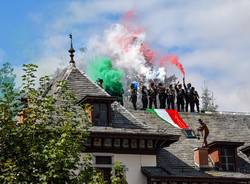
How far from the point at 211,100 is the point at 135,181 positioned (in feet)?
202

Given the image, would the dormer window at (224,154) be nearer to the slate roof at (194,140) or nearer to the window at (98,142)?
the slate roof at (194,140)

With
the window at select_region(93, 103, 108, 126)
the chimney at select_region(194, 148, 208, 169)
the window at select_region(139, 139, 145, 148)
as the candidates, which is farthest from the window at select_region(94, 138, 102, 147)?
the chimney at select_region(194, 148, 208, 169)

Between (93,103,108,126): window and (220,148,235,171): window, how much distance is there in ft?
22.2

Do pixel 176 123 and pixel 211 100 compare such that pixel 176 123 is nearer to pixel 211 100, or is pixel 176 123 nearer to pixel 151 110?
pixel 151 110

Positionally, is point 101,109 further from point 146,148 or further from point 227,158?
point 227,158

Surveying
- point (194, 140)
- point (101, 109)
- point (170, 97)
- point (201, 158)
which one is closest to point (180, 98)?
point (170, 97)

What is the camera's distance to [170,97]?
42.4 metres

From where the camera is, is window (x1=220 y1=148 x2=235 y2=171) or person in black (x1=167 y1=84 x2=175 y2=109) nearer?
window (x1=220 y1=148 x2=235 y2=171)

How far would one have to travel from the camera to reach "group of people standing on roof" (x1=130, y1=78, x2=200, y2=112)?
41.8m

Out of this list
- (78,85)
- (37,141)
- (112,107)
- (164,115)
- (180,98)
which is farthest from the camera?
(180,98)

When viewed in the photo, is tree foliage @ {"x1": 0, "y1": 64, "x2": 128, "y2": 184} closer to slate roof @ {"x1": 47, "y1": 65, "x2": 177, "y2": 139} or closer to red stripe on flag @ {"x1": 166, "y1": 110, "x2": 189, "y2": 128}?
slate roof @ {"x1": 47, "y1": 65, "x2": 177, "y2": 139}

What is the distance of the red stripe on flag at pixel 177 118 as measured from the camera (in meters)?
38.5

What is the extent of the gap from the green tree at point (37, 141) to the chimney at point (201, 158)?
13.4 metres

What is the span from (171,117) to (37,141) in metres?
19.6
